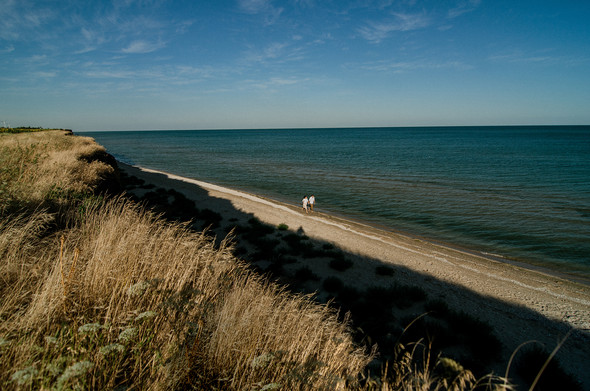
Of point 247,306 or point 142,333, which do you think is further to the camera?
point 247,306

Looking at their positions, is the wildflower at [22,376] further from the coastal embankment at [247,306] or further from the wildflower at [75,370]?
the wildflower at [75,370]

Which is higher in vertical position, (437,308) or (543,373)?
(437,308)

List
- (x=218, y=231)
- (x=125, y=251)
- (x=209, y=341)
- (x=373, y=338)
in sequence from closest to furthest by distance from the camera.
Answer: (x=209, y=341) → (x=125, y=251) → (x=373, y=338) → (x=218, y=231)

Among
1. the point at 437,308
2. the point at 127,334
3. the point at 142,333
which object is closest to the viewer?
the point at 127,334

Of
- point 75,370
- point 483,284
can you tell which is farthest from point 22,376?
point 483,284

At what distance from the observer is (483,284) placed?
1135cm

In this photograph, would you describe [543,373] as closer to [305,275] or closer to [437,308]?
[437,308]

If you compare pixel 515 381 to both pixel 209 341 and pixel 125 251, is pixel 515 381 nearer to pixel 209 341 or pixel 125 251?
pixel 209 341

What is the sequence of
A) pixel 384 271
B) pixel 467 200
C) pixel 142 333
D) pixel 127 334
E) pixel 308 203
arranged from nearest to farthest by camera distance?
pixel 127 334
pixel 142 333
pixel 384 271
pixel 308 203
pixel 467 200

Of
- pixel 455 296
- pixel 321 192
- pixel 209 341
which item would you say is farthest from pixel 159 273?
pixel 321 192

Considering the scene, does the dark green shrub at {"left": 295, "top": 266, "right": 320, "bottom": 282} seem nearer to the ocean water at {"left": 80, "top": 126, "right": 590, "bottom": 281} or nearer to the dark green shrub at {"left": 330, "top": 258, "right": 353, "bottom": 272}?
the dark green shrub at {"left": 330, "top": 258, "right": 353, "bottom": 272}

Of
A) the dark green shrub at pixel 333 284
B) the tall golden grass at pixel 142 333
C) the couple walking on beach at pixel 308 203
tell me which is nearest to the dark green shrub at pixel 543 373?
the tall golden grass at pixel 142 333

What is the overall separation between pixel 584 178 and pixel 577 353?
41.4 meters

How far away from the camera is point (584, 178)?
35375mm
